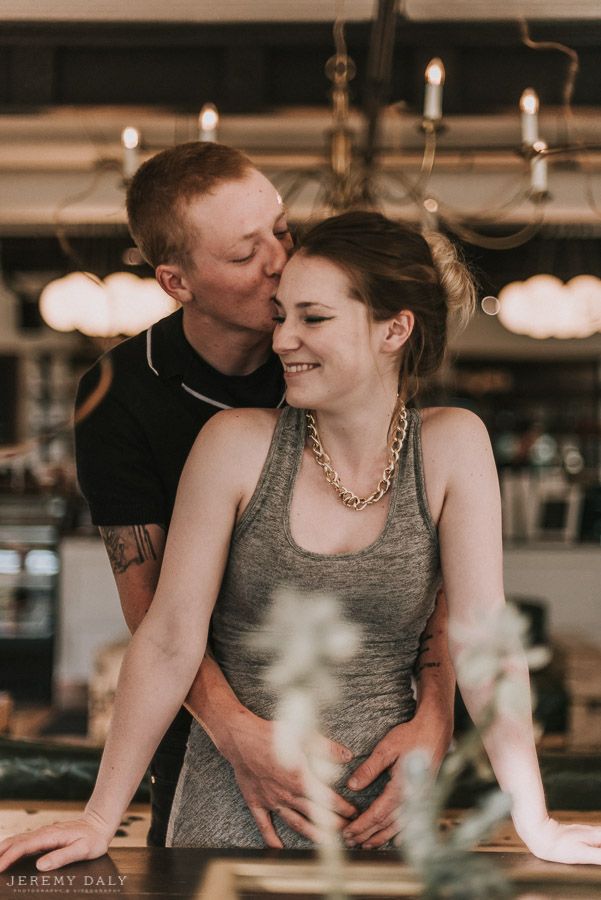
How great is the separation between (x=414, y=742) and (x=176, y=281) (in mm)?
861

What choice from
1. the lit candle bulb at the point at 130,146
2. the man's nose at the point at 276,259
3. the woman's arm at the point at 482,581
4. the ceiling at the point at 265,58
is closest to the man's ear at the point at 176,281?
the man's nose at the point at 276,259

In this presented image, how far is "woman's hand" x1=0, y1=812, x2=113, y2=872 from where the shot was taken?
3.44ft

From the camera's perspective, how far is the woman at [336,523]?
1.23 m

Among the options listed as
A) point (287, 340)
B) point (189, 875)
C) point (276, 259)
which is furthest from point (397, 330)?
point (189, 875)

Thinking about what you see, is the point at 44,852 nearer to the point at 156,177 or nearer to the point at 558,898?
the point at 558,898

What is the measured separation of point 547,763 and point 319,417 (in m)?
1.17

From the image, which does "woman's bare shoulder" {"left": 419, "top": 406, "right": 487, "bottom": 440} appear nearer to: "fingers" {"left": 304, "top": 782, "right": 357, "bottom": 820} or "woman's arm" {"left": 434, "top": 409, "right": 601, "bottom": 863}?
"woman's arm" {"left": 434, "top": 409, "right": 601, "bottom": 863}

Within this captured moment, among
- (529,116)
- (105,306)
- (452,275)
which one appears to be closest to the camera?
(452,275)

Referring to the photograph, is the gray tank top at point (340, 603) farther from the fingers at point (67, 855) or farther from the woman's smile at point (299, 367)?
the fingers at point (67, 855)

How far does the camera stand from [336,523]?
1283mm

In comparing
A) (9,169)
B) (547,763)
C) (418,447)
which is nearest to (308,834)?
(418,447)

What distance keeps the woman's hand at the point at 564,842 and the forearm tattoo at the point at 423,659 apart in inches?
12.8

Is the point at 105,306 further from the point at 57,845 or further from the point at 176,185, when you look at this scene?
the point at 57,845

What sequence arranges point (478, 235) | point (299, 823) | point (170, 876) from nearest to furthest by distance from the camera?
point (170, 876) → point (299, 823) → point (478, 235)
